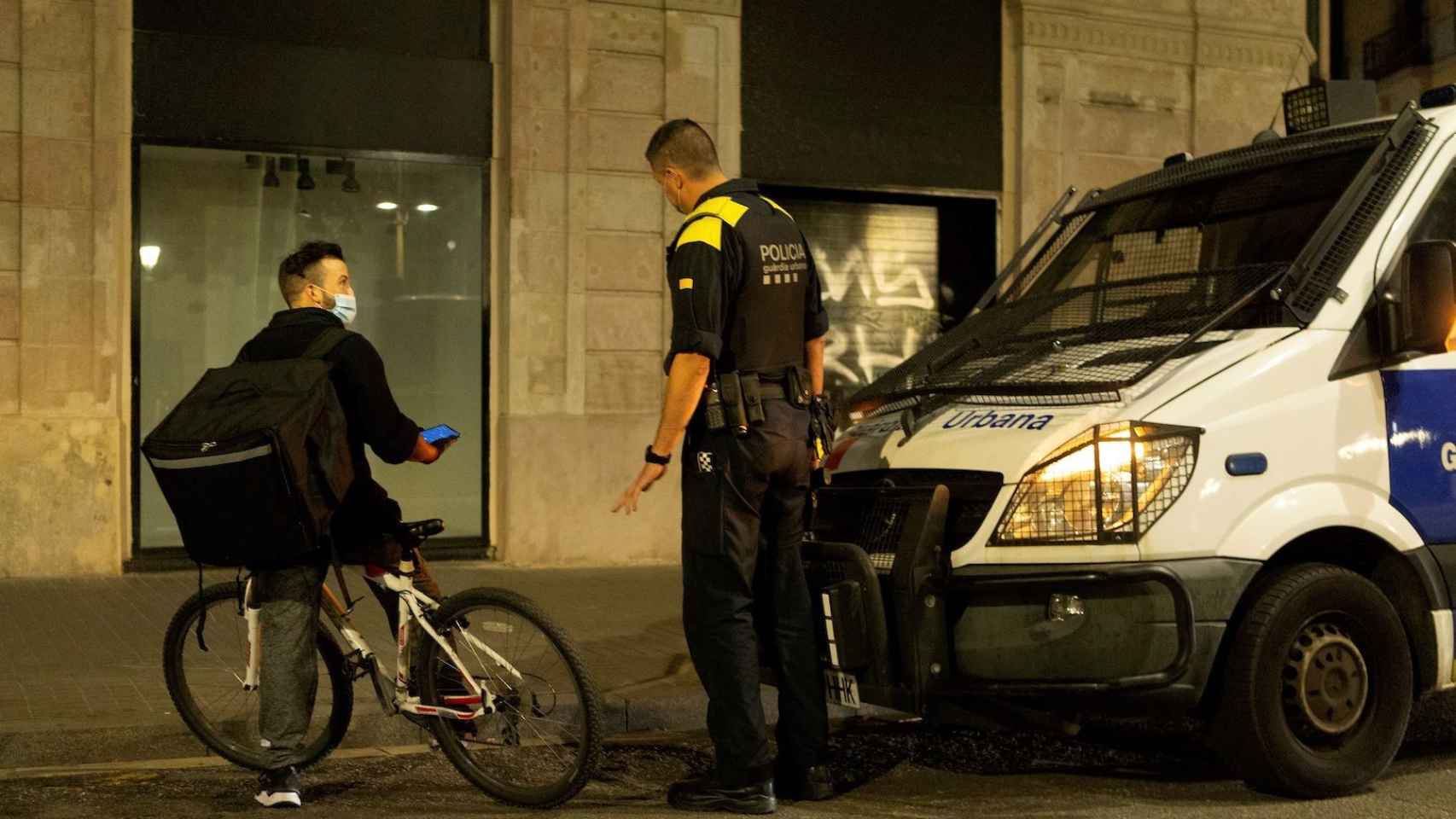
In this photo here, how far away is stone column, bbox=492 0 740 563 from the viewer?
12008 millimetres

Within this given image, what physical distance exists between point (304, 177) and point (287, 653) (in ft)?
22.8

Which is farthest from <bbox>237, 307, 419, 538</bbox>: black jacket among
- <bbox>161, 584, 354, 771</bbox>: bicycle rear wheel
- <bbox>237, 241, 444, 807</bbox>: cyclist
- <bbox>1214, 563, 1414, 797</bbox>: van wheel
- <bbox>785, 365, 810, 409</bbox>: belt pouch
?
<bbox>1214, 563, 1414, 797</bbox>: van wheel

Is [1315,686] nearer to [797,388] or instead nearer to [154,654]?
[797,388]

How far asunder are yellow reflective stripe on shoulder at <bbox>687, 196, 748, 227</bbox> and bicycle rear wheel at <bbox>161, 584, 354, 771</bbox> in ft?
6.20

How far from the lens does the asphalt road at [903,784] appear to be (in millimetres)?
5406

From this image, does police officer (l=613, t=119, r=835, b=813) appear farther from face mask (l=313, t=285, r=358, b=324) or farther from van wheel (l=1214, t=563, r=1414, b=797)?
van wheel (l=1214, t=563, r=1414, b=797)

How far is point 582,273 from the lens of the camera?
1216 centimetres

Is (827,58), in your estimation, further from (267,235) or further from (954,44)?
(267,235)

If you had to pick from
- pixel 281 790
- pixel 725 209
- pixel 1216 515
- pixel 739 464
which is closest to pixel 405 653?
pixel 281 790

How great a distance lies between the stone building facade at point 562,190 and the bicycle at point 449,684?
535 cm

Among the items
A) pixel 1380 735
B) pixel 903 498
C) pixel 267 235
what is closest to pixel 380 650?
pixel 903 498

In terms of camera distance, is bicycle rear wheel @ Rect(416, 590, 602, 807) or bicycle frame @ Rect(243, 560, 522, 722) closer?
bicycle rear wheel @ Rect(416, 590, 602, 807)

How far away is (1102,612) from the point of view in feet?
16.7

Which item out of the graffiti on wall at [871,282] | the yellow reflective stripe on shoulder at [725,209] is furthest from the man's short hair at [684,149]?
the graffiti on wall at [871,282]
